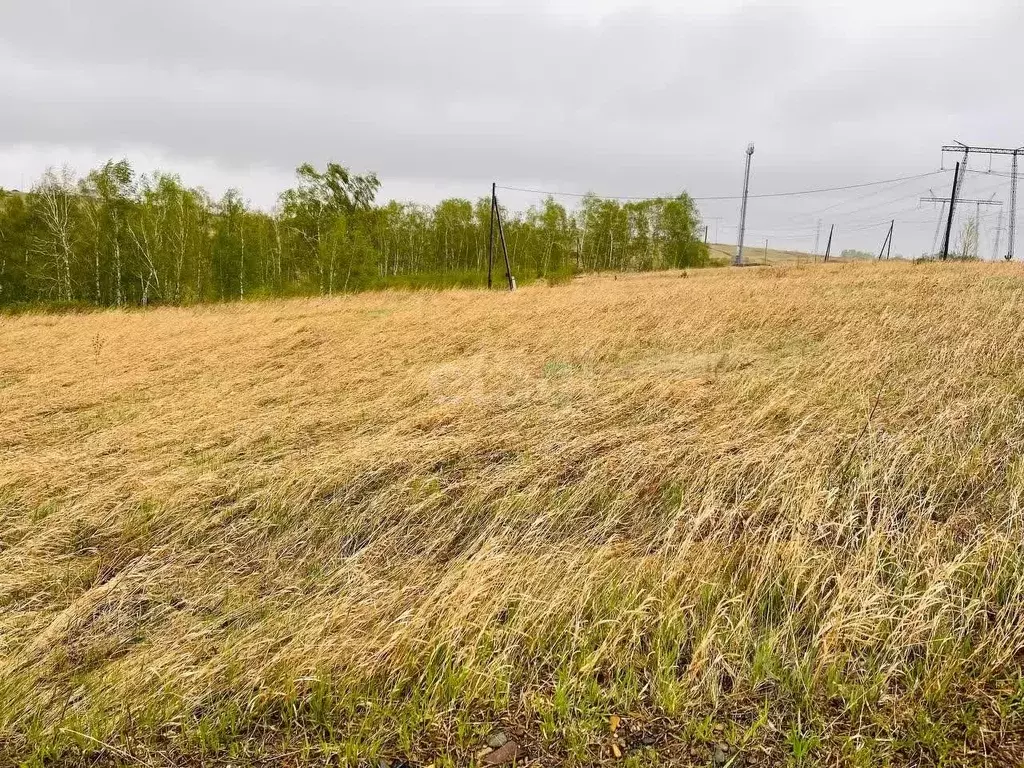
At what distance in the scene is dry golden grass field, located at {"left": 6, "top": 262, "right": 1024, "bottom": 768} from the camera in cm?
219

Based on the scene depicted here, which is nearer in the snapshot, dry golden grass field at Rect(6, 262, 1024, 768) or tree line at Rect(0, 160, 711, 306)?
dry golden grass field at Rect(6, 262, 1024, 768)

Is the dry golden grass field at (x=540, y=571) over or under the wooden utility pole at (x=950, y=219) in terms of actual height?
under

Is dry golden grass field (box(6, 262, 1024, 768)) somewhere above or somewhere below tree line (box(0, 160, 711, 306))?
below

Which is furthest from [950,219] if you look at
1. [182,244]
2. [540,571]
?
[182,244]

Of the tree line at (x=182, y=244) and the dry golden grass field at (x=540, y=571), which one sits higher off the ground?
the tree line at (x=182, y=244)

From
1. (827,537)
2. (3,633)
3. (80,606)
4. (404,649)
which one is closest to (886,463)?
(827,537)

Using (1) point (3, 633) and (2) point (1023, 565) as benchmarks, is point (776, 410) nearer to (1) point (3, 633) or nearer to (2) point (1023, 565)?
(2) point (1023, 565)

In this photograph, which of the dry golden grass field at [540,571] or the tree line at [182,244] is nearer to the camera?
the dry golden grass field at [540,571]

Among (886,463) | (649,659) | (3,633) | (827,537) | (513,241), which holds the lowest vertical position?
(3,633)

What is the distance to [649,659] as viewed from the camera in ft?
8.26

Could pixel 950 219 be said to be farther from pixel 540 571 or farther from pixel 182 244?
pixel 182 244

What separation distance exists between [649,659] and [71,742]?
8.59 feet

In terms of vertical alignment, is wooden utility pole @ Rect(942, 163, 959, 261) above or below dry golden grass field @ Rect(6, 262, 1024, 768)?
above

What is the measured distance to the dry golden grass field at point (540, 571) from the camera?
219 centimetres
